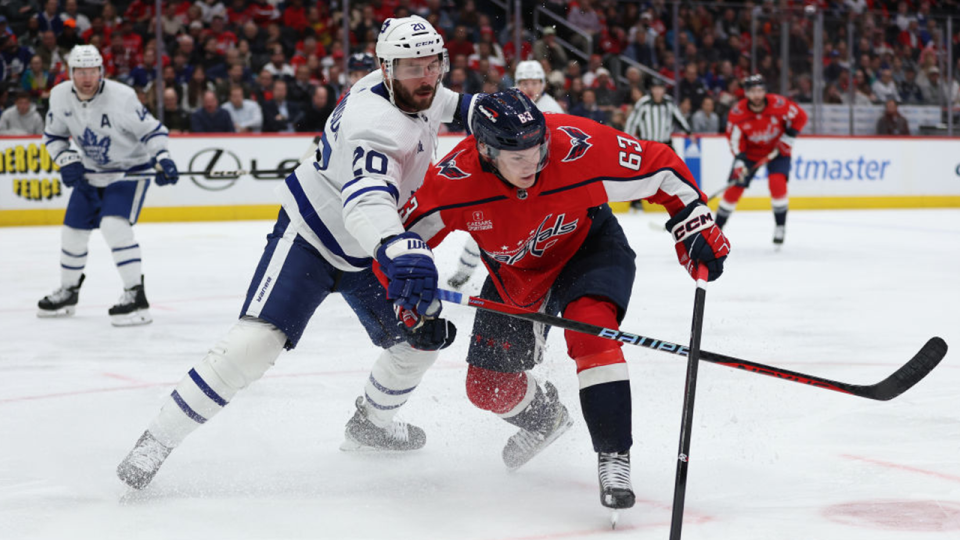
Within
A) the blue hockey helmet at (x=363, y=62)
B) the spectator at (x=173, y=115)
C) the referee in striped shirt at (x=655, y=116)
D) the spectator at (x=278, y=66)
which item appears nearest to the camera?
the blue hockey helmet at (x=363, y=62)

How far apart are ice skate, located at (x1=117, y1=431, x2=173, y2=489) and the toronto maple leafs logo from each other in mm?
2854

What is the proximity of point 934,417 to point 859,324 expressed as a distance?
5.38 feet

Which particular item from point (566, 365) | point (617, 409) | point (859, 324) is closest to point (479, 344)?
point (617, 409)

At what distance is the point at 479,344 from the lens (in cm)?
249

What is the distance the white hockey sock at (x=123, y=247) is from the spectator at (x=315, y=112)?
17.0ft

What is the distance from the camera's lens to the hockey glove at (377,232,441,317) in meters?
2.12

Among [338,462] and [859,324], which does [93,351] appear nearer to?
[338,462]

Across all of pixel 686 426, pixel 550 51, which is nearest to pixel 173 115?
pixel 550 51

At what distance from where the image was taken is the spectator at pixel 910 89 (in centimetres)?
1202

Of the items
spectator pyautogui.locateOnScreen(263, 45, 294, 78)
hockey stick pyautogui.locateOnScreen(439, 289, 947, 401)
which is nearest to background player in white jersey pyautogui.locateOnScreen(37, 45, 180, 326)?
hockey stick pyautogui.locateOnScreen(439, 289, 947, 401)

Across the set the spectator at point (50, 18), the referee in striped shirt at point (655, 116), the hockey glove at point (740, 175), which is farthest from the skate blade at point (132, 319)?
the referee in striped shirt at point (655, 116)

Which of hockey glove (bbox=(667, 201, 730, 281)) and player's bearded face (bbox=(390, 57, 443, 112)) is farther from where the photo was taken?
player's bearded face (bbox=(390, 57, 443, 112))

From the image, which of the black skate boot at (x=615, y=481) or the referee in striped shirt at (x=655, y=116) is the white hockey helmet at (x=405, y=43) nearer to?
the black skate boot at (x=615, y=481)

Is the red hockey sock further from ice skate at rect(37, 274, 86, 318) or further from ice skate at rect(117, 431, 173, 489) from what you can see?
ice skate at rect(37, 274, 86, 318)
